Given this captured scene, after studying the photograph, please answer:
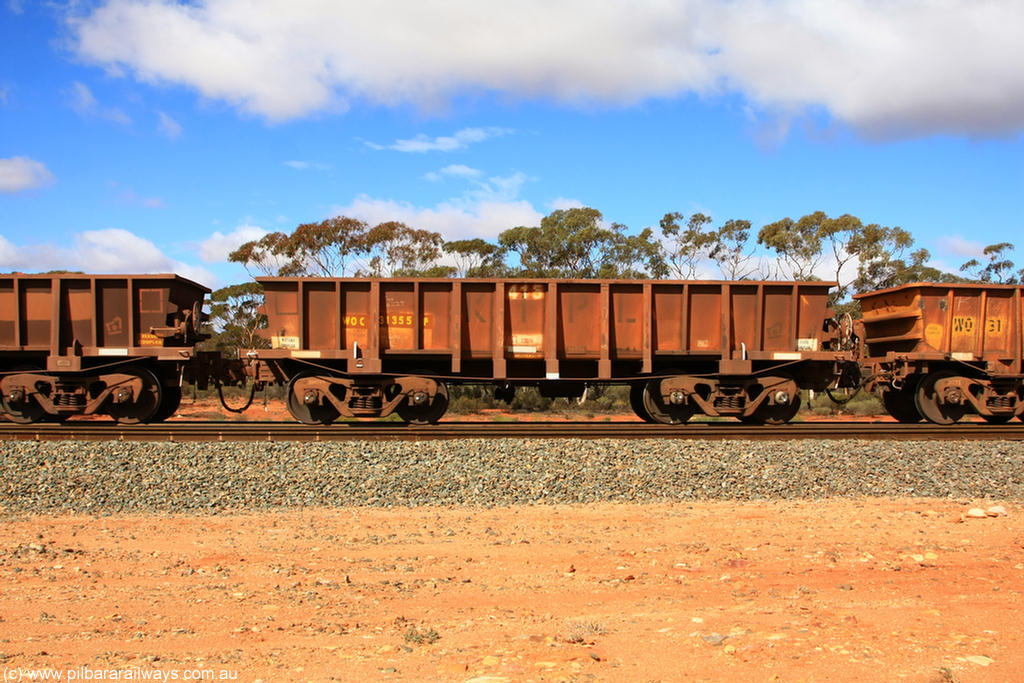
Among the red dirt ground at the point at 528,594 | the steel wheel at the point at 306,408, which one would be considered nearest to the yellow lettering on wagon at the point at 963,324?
the red dirt ground at the point at 528,594

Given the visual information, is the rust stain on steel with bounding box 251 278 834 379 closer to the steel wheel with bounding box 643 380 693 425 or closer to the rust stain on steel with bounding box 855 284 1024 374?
the steel wheel with bounding box 643 380 693 425

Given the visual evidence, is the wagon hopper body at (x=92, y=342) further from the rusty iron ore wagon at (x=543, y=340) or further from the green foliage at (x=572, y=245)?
the green foliage at (x=572, y=245)

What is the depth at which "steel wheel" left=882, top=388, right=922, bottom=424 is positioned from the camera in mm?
15742

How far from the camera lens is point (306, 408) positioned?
13969 mm

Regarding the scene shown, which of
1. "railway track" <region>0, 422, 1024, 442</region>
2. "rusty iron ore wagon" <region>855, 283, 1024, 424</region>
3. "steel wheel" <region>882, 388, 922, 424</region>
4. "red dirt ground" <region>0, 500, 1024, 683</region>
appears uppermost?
"rusty iron ore wagon" <region>855, 283, 1024, 424</region>

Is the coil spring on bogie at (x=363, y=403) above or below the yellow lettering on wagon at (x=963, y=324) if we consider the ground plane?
below

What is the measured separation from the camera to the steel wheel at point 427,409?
13867 millimetres

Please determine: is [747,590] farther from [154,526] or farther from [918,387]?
[918,387]

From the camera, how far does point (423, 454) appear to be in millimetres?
10430

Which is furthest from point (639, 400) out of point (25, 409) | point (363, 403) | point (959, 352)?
point (25, 409)

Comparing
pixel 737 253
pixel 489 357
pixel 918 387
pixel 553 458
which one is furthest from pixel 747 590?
pixel 737 253

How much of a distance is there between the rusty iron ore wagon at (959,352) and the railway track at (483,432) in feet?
3.76

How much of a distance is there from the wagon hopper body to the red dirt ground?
5939mm

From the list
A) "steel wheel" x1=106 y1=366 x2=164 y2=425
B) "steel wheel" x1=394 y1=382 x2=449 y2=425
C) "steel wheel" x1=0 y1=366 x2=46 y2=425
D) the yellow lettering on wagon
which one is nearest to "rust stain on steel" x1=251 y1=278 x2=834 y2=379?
"steel wheel" x1=394 y1=382 x2=449 y2=425
